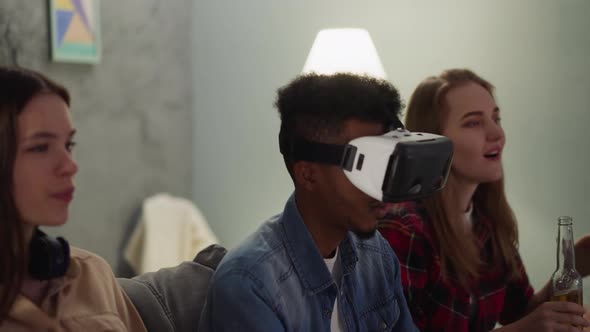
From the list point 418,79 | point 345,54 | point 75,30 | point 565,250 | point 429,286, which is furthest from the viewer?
point 418,79

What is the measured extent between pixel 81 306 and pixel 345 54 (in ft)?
6.10

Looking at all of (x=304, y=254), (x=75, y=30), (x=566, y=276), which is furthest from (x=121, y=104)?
(x=566, y=276)

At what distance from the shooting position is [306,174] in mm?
1318

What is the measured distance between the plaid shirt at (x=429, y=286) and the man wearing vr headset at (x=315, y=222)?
0.37m

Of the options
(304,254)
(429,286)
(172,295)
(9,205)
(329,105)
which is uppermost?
(329,105)

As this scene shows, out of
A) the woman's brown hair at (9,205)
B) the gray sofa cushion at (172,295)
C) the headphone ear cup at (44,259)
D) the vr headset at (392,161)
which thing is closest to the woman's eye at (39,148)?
the woman's brown hair at (9,205)

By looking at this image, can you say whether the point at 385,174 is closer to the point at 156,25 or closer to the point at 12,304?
the point at 12,304

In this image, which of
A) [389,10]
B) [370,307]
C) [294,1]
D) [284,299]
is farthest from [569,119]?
[284,299]

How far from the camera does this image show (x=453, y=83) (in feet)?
6.18

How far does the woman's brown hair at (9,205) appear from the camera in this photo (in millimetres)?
1055

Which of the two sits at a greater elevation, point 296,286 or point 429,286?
point 296,286

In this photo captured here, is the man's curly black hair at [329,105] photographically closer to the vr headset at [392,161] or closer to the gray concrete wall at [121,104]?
the vr headset at [392,161]

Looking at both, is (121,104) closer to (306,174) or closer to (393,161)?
(306,174)

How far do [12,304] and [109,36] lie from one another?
91.4 inches
